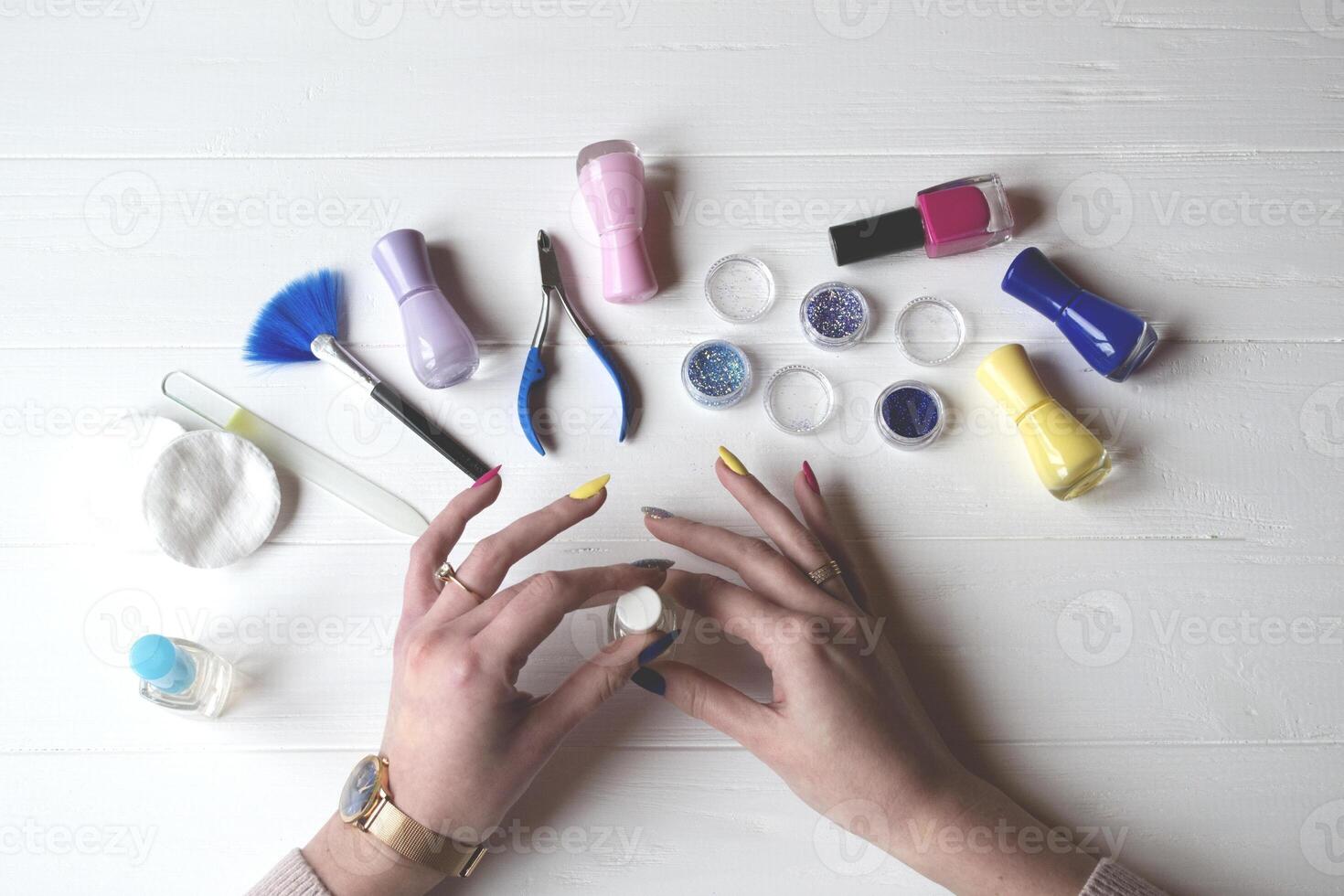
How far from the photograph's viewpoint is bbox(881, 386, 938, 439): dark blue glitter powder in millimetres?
1034

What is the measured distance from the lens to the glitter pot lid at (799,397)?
1.05 m

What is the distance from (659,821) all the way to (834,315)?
1.97 feet

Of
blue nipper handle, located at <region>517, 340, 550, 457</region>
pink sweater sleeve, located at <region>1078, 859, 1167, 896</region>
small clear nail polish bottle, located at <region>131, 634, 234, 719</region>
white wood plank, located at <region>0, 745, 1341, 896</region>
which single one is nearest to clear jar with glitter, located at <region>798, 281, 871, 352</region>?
blue nipper handle, located at <region>517, 340, 550, 457</region>

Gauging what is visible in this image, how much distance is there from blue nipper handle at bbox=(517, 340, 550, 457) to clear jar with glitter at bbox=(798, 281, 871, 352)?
25 centimetres

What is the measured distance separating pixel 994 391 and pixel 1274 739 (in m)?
0.49

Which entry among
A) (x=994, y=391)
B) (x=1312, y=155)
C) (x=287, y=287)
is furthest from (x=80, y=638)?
(x=1312, y=155)

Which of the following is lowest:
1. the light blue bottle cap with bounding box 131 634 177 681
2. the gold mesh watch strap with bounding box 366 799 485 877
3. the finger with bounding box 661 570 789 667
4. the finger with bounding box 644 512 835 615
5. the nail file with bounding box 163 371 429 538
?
the gold mesh watch strap with bounding box 366 799 485 877

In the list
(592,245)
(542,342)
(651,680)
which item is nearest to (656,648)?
(651,680)

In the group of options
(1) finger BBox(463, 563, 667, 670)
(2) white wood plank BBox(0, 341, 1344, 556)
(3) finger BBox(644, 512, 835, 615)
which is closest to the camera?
(1) finger BBox(463, 563, 667, 670)

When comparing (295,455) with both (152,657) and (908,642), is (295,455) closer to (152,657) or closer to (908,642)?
(152,657)

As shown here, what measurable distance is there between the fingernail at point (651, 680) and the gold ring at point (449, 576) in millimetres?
176

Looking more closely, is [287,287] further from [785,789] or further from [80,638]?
[785,789]

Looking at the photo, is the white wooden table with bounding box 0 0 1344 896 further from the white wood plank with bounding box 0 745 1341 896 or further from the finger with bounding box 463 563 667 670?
the finger with bounding box 463 563 667 670

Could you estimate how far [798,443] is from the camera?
105cm
